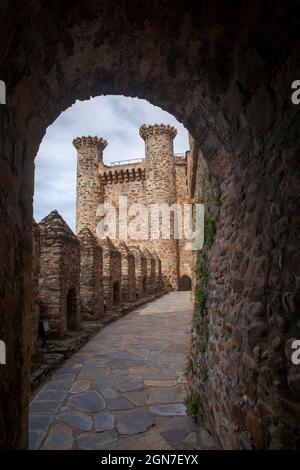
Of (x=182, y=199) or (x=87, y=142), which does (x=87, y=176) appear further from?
(x=182, y=199)

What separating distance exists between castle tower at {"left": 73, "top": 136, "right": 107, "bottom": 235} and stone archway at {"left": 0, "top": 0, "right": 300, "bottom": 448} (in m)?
24.5

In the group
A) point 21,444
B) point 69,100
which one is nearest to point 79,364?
point 21,444

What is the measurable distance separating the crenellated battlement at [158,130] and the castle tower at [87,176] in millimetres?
4184

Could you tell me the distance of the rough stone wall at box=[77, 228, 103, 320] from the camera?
371 inches

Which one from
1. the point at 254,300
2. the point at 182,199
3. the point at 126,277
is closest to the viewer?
the point at 254,300

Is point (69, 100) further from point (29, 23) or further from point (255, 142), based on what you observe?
point (255, 142)

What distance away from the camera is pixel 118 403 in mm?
3904

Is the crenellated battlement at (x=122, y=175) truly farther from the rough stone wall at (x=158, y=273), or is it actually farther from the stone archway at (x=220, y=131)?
the stone archway at (x=220, y=131)

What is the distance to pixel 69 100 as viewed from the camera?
9.31 feet

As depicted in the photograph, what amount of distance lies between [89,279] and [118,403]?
19.2 ft

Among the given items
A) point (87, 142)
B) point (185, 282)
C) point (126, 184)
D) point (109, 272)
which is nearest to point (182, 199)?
point (126, 184)

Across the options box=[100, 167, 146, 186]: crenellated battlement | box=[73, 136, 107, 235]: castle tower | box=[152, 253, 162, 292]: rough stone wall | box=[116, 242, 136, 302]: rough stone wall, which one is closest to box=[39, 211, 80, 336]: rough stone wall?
box=[116, 242, 136, 302]: rough stone wall

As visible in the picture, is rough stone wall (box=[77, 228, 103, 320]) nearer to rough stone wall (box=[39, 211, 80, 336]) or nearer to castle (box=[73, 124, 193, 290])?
rough stone wall (box=[39, 211, 80, 336])
